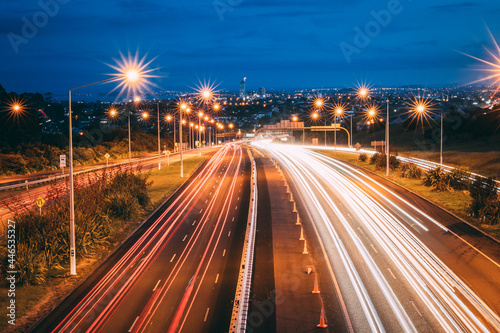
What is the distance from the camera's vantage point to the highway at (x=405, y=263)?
15.3 meters

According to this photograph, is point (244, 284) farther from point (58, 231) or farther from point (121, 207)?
point (121, 207)

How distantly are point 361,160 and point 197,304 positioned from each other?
168ft

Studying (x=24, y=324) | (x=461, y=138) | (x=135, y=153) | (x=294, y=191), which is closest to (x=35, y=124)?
(x=135, y=153)

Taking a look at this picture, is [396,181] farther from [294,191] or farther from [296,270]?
[296,270]

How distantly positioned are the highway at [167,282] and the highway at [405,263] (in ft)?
16.7

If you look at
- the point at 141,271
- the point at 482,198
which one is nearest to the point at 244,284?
the point at 141,271

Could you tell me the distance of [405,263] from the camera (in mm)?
20922

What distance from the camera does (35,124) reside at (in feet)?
249

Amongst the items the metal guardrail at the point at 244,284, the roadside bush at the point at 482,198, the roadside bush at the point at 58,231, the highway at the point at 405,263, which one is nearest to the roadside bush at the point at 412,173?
the highway at the point at 405,263

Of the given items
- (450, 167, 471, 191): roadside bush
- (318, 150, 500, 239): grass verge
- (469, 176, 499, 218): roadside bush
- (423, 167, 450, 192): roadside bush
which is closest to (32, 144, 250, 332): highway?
(318, 150, 500, 239): grass verge

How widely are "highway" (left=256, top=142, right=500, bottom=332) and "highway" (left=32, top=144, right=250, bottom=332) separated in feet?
16.7

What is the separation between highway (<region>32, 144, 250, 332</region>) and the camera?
Result: 1498 centimetres

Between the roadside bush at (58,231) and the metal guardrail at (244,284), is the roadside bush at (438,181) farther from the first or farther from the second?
the roadside bush at (58,231)

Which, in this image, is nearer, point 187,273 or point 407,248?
point 187,273
